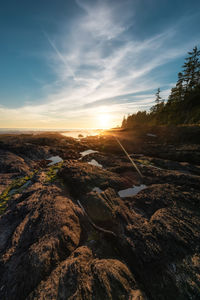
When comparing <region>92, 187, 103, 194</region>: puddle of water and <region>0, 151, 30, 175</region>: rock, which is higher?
<region>0, 151, 30, 175</region>: rock

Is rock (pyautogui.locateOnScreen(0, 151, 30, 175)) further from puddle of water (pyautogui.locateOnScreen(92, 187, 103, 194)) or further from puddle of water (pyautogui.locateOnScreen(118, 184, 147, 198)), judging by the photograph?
puddle of water (pyautogui.locateOnScreen(118, 184, 147, 198))

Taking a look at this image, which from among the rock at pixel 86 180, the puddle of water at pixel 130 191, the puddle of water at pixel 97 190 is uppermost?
the rock at pixel 86 180

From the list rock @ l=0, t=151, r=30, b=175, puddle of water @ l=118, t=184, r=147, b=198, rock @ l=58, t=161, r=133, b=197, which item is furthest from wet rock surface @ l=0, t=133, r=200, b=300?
rock @ l=0, t=151, r=30, b=175

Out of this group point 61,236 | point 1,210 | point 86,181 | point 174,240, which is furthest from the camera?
point 86,181

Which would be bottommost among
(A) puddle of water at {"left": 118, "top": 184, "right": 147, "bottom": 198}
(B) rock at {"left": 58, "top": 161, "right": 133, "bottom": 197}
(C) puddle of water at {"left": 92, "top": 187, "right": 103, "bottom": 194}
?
(A) puddle of water at {"left": 118, "top": 184, "right": 147, "bottom": 198}

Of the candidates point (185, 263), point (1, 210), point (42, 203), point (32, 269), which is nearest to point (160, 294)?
point (185, 263)

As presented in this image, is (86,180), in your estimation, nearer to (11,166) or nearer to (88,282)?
(88,282)

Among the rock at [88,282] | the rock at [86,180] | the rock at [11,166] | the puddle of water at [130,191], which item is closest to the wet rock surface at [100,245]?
the rock at [88,282]

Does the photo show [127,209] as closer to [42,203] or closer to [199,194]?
[199,194]

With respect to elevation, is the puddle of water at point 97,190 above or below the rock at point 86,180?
below

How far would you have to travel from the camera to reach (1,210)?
20.4 ft

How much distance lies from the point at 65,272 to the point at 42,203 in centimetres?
368

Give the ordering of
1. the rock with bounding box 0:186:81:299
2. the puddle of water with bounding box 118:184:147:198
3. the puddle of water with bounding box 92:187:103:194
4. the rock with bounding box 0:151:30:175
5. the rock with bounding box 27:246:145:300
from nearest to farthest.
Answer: the rock with bounding box 27:246:145:300
the rock with bounding box 0:186:81:299
the puddle of water with bounding box 118:184:147:198
the puddle of water with bounding box 92:187:103:194
the rock with bounding box 0:151:30:175

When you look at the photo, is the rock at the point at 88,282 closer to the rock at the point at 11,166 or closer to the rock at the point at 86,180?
the rock at the point at 86,180
